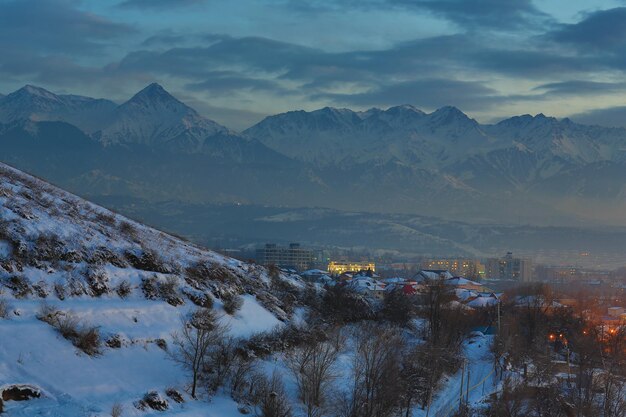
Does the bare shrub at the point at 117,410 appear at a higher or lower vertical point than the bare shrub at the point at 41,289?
lower

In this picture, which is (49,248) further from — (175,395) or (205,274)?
(205,274)

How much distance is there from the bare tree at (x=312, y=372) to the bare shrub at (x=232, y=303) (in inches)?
207

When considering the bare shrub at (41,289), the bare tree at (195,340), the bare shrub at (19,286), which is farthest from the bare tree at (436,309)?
the bare shrub at (19,286)

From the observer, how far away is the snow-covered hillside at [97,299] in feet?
126

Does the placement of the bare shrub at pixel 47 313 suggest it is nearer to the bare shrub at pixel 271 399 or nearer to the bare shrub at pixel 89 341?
the bare shrub at pixel 89 341

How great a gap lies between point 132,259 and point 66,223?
16.1 ft

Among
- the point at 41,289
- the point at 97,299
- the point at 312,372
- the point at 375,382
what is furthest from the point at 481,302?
the point at 41,289

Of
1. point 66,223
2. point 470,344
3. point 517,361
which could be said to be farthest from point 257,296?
point 470,344

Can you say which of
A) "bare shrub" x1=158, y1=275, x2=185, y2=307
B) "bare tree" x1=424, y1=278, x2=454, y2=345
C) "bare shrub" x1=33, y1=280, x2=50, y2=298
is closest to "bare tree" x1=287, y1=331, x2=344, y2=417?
"bare shrub" x1=158, y1=275, x2=185, y2=307

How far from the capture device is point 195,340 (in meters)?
48.0

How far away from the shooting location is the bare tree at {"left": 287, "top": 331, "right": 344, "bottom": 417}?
47.0m

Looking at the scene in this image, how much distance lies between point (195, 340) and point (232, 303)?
10.6 metres

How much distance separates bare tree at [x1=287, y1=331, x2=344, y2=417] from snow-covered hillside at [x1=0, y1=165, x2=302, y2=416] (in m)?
4.08

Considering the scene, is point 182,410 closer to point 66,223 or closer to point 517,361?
point 66,223
